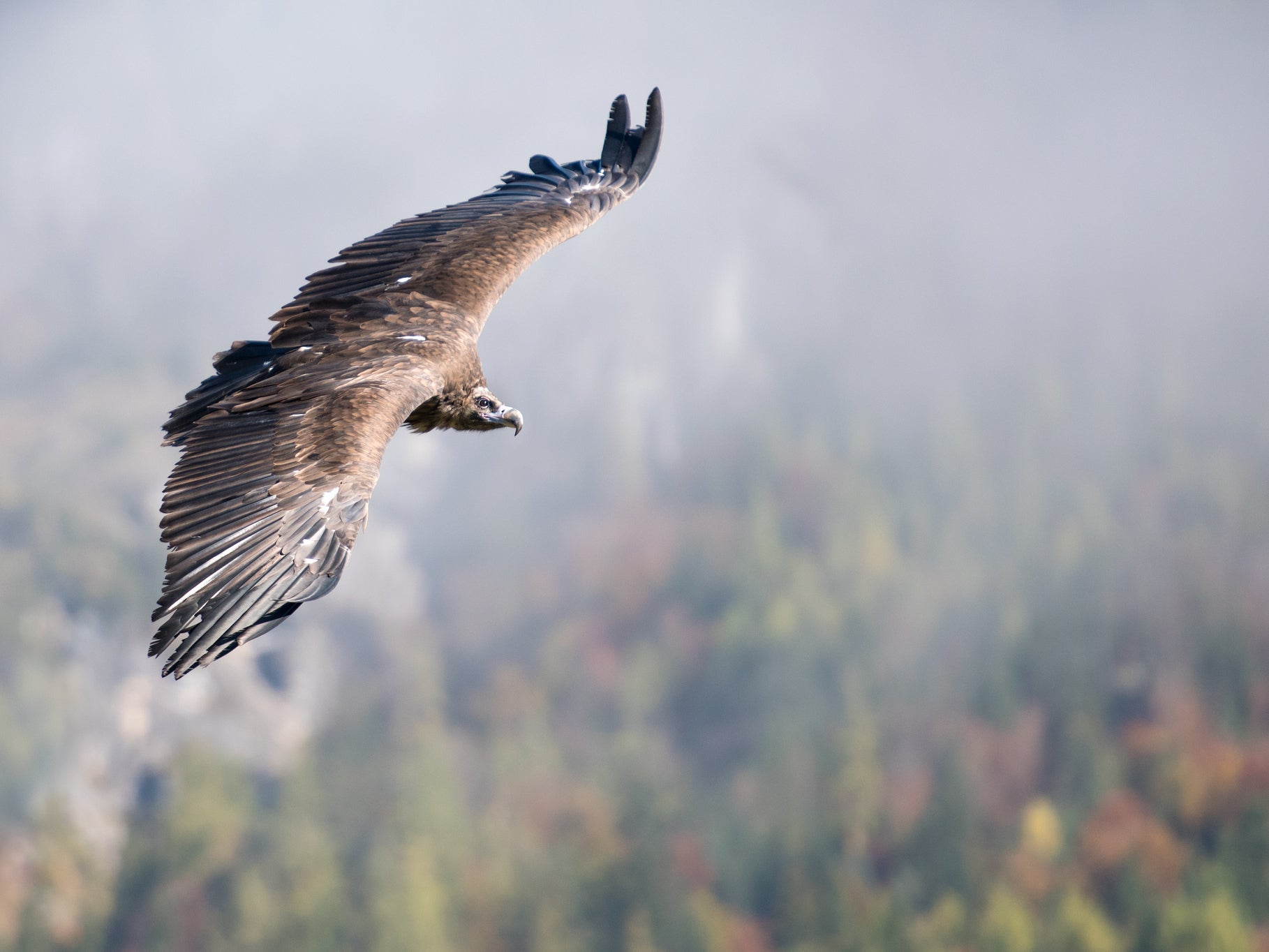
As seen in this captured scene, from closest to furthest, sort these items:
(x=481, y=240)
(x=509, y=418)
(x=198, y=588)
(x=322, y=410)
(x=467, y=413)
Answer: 1. (x=198, y=588)
2. (x=322, y=410)
3. (x=467, y=413)
4. (x=509, y=418)
5. (x=481, y=240)

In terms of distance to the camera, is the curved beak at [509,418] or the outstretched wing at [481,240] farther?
the curved beak at [509,418]

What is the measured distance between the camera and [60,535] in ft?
524

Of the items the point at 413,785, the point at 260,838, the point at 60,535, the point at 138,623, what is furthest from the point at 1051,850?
the point at 60,535

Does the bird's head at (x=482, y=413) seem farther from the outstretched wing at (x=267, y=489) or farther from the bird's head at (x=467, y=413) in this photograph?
the outstretched wing at (x=267, y=489)

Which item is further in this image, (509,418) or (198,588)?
(509,418)

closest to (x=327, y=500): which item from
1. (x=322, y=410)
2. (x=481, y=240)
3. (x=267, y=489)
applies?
(x=267, y=489)

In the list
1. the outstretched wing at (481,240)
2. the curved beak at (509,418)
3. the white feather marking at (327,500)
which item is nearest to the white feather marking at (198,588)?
the white feather marking at (327,500)

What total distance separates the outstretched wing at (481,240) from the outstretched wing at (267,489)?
95 cm

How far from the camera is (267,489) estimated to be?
10273 millimetres

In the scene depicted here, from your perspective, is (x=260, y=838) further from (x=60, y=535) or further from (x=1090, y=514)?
(x=1090, y=514)

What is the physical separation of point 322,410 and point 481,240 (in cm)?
416

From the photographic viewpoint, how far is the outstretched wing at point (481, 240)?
12.7 meters

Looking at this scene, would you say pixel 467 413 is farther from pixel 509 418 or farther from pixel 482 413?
pixel 509 418

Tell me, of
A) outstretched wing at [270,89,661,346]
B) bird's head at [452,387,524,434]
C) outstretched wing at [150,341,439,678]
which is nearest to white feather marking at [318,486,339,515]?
outstretched wing at [150,341,439,678]
